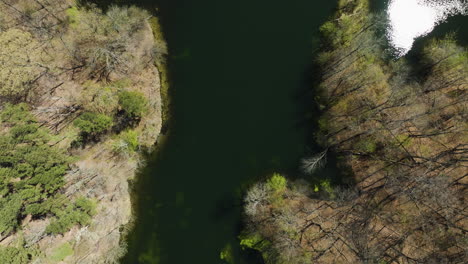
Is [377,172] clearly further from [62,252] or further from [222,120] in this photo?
[62,252]

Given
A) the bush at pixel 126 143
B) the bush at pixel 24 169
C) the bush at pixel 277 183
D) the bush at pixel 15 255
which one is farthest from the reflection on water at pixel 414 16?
the bush at pixel 15 255

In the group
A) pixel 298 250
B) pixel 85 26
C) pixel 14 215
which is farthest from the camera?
pixel 85 26

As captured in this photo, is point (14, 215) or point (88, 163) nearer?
point (14, 215)

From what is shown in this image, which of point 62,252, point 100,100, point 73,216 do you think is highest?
point 100,100

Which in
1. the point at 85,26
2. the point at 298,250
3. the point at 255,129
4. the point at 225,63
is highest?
the point at 85,26

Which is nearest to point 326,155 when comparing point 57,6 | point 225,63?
point 225,63

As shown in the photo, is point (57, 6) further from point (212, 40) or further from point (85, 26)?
point (212, 40)

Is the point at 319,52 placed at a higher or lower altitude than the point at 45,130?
lower

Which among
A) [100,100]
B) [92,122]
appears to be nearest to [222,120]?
[100,100]
